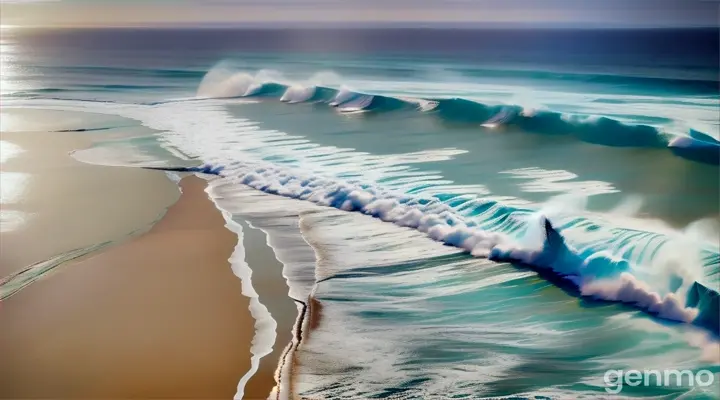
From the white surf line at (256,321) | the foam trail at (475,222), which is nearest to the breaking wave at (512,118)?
the foam trail at (475,222)

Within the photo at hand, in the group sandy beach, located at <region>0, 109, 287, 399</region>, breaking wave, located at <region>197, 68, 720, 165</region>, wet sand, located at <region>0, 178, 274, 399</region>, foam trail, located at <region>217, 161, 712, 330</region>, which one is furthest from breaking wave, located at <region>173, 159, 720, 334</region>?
breaking wave, located at <region>197, 68, 720, 165</region>

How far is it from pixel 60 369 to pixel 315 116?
1270 cm

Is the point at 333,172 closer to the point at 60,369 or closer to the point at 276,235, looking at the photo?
the point at 276,235

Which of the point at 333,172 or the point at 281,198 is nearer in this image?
the point at 281,198

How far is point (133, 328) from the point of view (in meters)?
4.53

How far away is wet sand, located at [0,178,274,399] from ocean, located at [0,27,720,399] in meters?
0.26

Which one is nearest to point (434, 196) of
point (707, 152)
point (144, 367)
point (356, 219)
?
point (356, 219)

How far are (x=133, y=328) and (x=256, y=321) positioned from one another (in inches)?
31.6

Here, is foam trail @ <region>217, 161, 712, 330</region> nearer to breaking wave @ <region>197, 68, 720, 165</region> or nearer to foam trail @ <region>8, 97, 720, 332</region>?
foam trail @ <region>8, 97, 720, 332</region>

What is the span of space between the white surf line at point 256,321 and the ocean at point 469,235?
0.03 metres

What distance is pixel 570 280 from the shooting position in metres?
5.44

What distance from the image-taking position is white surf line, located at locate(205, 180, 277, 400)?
13.1ft

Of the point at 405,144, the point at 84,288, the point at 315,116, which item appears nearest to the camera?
the point at 84,288

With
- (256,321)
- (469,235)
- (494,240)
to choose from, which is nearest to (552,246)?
(494,240)
